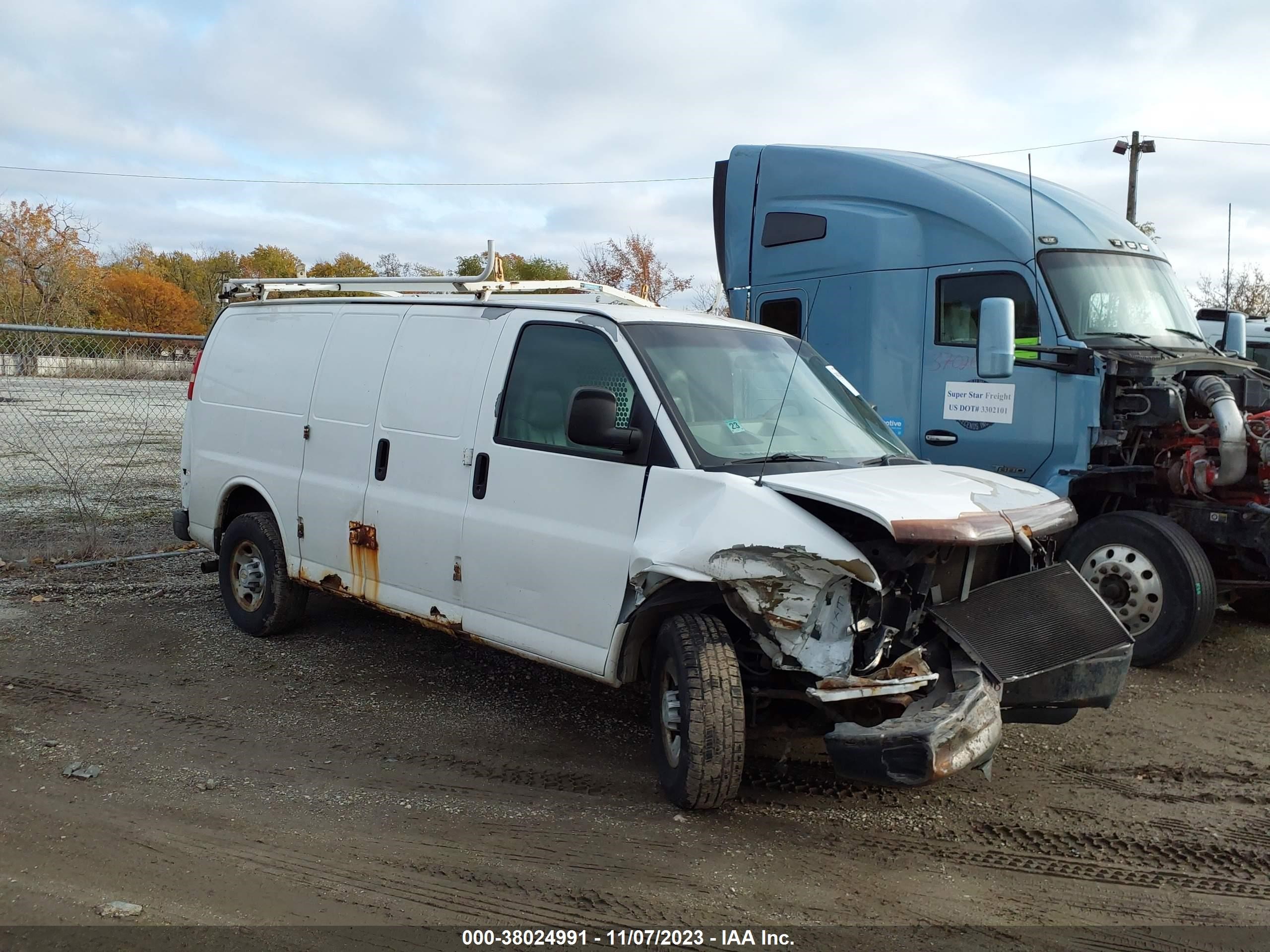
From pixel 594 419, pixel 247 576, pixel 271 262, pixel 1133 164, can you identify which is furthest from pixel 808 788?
pixel 271 262

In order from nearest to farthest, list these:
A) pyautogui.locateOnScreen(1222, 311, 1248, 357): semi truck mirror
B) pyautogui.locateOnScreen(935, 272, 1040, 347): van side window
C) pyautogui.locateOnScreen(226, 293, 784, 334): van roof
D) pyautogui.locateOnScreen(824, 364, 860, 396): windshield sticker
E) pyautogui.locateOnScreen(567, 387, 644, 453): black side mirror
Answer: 1. pyautogui.locateOnScreen(567, 387, 644, 453): black side mirror
2. pyautogui.locateOnScreen(226, 293, 784, 334): van roof
3. pyautogui.locateOnScreen(824, 364, 860, 396): windshield sticker
4. pyautogui.locateOnScreen(935, 272, 1040, 347): van side window
5. pyautogui.locateOnScreen(1222, 311, 1248, 357): semi truck mirror

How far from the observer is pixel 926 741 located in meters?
3.63

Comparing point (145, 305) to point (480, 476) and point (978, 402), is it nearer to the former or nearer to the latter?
point (978, 402)

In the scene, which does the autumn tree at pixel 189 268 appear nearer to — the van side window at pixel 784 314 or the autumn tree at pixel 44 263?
the autumn tree at pixel 44 263

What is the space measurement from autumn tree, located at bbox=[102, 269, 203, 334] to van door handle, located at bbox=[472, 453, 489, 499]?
178ft

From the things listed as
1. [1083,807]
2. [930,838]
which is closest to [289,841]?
[930,838]

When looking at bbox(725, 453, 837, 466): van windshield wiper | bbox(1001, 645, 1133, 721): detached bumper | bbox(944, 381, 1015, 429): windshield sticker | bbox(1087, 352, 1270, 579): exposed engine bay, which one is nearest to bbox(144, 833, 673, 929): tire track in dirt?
bbox(1001, 645, 1133, 721): detached bumper

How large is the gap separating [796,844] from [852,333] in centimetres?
496

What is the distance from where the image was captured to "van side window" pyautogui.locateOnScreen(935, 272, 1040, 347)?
7.26 metres

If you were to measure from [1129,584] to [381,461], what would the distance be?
4.67 metres

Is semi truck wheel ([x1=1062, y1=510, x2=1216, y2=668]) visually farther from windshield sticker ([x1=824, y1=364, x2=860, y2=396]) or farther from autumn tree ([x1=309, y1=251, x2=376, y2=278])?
autumn tree ([x1=309, y1=251, x2=376, y2=278])

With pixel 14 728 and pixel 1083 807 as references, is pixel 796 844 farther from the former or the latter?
pixel 14 728

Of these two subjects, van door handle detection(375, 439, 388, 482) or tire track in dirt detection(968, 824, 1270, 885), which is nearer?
tire track in dirt detection(968, 824, 1270, 885)

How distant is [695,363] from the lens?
15.9 ft
